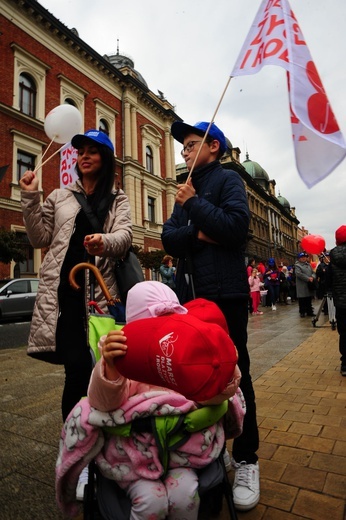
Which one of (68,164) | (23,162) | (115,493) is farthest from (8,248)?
(115,493)

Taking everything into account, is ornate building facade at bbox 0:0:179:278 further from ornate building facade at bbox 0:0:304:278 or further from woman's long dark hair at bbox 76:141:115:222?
woman's long dark hair at bbox 76:141:115:222

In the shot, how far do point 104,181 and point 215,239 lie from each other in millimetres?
798

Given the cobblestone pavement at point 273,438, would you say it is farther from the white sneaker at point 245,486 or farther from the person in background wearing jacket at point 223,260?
the person in background wearing jacket at point 223,260

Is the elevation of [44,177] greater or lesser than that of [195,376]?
greater

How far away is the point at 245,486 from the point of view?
1.68 meters

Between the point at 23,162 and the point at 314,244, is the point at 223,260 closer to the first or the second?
the point at 314,244

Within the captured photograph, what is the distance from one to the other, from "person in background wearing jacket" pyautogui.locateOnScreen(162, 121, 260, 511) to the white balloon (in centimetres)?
149

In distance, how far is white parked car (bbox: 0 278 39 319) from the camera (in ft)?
35.2

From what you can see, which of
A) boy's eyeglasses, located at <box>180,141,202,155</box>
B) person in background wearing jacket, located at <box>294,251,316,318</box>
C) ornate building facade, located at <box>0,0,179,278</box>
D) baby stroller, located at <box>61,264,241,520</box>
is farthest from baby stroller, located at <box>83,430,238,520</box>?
ornate building facade, located at <box>0,0,179,278</box>

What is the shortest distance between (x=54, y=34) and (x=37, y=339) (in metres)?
22.8

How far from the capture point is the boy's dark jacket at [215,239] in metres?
1.73

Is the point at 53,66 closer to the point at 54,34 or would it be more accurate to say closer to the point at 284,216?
the point at 54,34

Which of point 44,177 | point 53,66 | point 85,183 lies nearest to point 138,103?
point 53,66

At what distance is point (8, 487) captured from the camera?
1.78m
